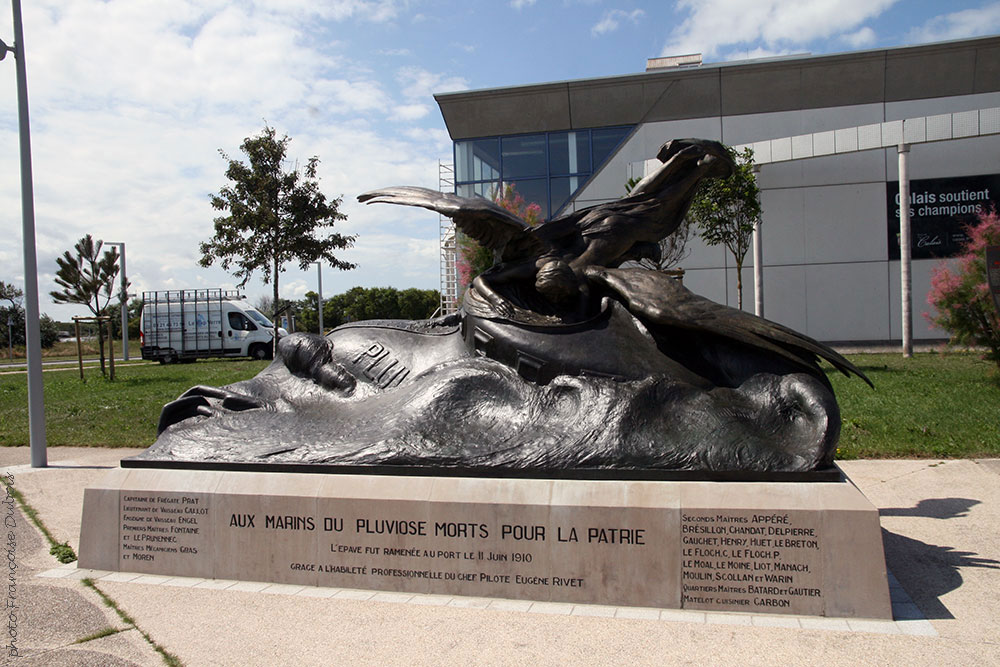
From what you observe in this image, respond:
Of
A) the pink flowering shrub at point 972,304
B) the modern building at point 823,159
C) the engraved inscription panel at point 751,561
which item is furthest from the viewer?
the modern building at point 823,159

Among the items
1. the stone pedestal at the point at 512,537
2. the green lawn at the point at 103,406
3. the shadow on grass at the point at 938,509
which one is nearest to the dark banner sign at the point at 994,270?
the shadow on grass at the point at 938,509

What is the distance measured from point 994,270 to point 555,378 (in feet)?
28.2

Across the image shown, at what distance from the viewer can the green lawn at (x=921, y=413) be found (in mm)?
8188

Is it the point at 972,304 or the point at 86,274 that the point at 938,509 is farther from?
the point at 86,274

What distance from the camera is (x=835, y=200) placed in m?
20.3

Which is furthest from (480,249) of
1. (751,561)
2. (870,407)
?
(751,561)

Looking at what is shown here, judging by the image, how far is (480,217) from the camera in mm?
5340

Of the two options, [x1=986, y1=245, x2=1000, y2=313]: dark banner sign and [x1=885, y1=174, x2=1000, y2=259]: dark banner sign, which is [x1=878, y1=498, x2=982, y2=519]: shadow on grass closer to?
[x1=986, y1=245, x2=1000, y2=313]: dark banner sign

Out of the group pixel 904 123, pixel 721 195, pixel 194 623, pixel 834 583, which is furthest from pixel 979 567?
pixel 904 123

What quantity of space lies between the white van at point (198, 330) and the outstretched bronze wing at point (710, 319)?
2130 centimetres

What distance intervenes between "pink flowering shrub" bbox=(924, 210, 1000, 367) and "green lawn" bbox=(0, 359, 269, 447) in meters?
12.7

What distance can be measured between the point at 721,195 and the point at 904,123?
19.9 ft

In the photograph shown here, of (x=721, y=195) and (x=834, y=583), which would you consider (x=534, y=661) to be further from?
(x=721, y=195)

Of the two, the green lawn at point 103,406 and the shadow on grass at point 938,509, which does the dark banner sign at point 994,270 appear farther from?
the green lawn at point 103,406
